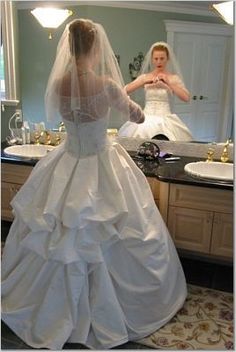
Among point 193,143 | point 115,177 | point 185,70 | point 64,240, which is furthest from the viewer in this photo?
point 193,143

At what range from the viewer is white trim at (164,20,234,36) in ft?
7.40

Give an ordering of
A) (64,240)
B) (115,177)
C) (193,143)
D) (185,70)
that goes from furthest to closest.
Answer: (193,143) → (185,70) → (115,177) → (64,240)

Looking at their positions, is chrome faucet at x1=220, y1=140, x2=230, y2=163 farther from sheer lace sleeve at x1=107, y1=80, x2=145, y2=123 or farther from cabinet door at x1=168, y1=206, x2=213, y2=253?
sheer lace sleeve at x1=107, y1=80, x2=145, y2=123

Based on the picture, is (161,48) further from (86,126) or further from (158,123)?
(86,126)

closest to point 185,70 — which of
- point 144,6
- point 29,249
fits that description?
point 144,6

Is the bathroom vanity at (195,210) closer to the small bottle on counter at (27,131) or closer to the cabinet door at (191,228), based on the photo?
the cabinet door at (191,228)

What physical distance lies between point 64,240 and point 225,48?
1570 mm

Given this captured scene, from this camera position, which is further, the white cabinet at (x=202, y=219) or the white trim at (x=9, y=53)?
the white trim at (x=9, y=53)

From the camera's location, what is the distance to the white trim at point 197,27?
226cm

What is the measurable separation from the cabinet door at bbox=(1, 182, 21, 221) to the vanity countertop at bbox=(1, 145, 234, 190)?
0.21m

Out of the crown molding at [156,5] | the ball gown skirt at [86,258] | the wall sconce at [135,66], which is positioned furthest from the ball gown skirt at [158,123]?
the ball gown skirt at [86,258]

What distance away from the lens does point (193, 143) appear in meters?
2.60

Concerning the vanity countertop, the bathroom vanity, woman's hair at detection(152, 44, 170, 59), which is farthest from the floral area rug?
woman's hair at detection(152, 44, 170, 59)

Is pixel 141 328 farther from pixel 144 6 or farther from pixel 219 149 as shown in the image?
pixel 144 6
